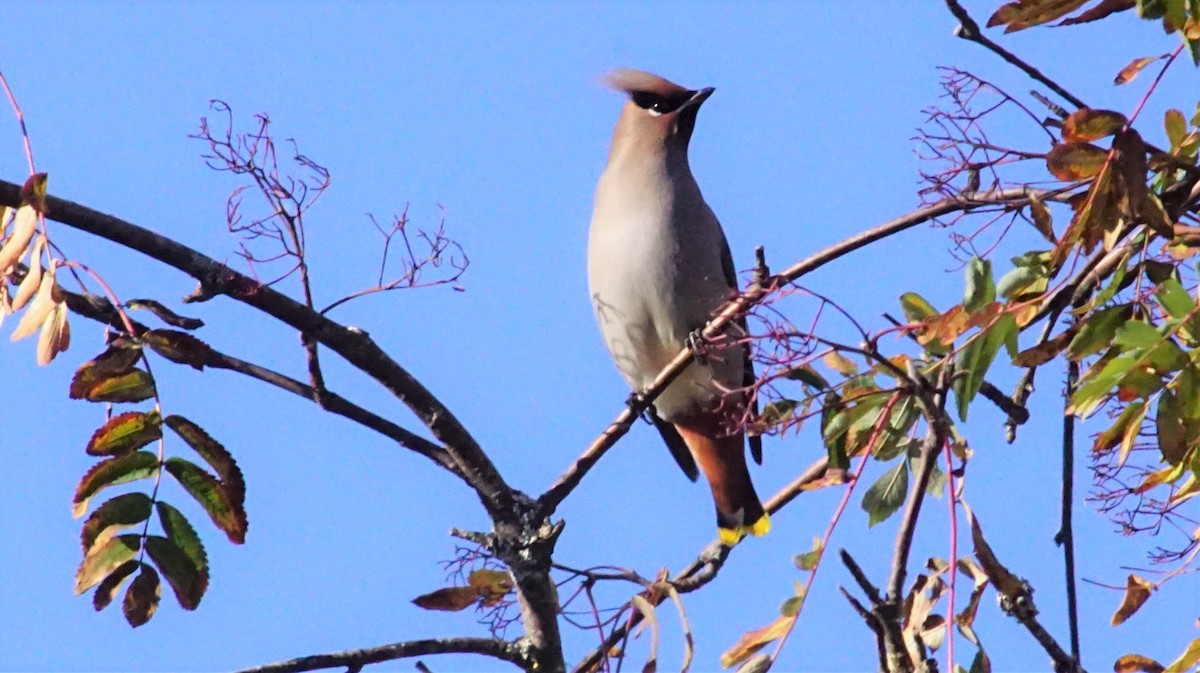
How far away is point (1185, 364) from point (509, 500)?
3.41 ft

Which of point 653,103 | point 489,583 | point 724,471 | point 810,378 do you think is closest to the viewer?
point 810,378

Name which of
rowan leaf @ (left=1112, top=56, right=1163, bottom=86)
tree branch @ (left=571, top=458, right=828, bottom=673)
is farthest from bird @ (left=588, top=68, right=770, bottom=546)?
rowan leaf @ (left=1112, top=56, right=1163, bottom=86)

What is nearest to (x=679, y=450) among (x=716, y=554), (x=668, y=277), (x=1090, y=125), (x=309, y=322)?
(x=668, y=277)

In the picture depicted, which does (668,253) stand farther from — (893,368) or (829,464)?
(893,368)

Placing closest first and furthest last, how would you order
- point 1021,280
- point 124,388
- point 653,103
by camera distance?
point 124,388
point 1021,280
point 653,103

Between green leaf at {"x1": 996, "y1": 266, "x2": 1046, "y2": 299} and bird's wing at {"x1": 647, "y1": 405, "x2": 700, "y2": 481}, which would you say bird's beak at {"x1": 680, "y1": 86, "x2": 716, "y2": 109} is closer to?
bird's wing at {"x1": 647, "y1": 405, "x2": 700, "y2": 481}

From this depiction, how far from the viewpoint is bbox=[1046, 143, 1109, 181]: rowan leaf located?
1838 millimetres

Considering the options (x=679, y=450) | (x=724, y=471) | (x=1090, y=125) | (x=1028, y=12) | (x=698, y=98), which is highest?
(x=698, y=98)

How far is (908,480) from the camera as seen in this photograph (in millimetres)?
2273

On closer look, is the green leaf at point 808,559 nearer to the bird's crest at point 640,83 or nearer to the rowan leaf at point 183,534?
the rowan leaf at point 183,534

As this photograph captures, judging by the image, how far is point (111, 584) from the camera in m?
2.06

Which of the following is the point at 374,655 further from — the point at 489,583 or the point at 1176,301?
the point at 1176,301

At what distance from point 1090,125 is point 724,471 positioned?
2.59 meters

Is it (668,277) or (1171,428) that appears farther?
(668,277)
